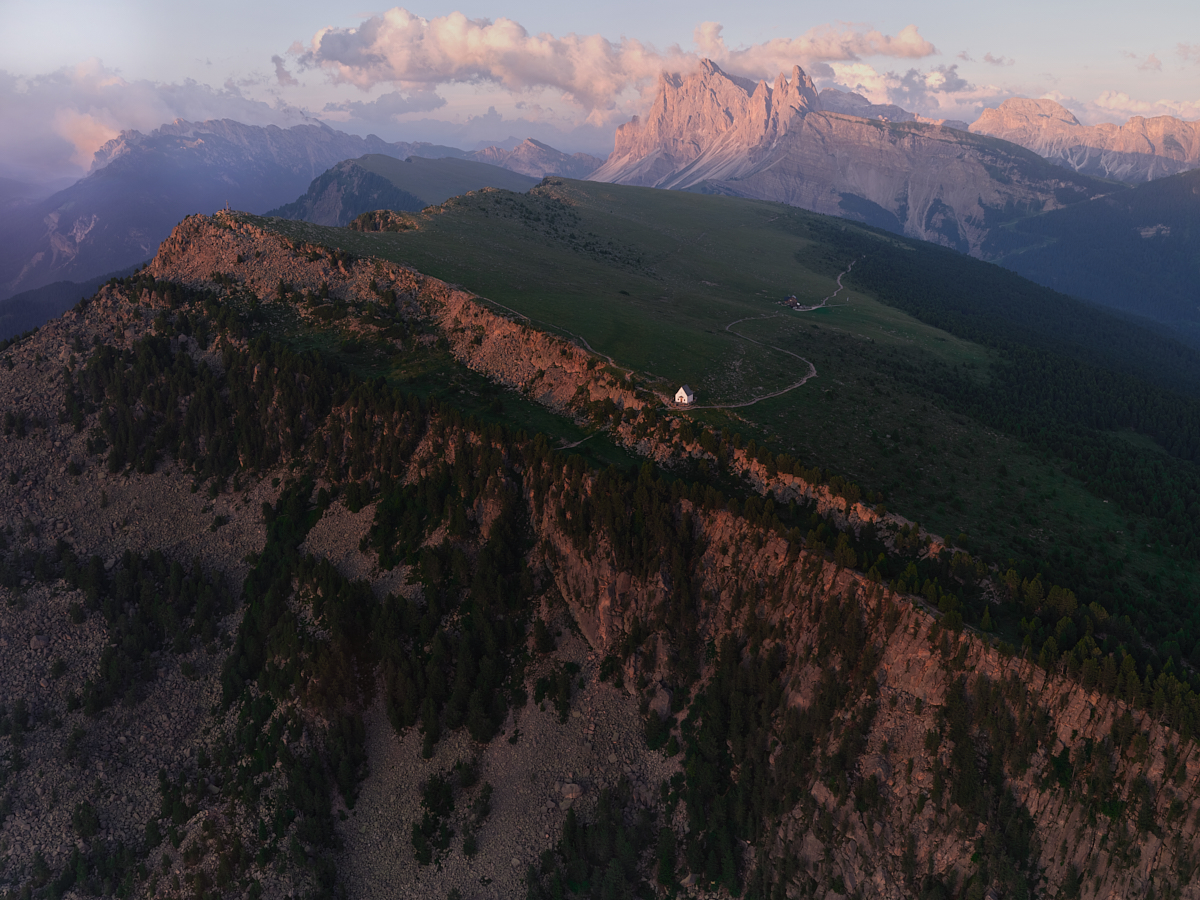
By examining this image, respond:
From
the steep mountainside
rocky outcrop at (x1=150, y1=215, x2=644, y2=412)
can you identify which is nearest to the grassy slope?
rocky outcrop at (x1=150, y1=215, x2=644, y2=412)

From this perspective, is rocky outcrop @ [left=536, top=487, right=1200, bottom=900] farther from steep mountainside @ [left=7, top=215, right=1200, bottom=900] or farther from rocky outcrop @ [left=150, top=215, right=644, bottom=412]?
rocky outcrop @ [left=150, top=215, right=644, bottom=412]

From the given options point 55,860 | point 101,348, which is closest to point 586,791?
point 55,860

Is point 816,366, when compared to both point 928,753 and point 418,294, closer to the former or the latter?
point 928,753

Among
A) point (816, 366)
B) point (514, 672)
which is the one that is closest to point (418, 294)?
point (816, 366)

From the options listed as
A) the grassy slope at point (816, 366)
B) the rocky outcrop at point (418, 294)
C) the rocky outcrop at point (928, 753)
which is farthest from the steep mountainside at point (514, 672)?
the grassy slope at point (816, 366)

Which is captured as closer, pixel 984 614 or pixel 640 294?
pixel 984 614

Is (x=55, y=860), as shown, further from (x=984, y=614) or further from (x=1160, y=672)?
(x=1160, y=672)

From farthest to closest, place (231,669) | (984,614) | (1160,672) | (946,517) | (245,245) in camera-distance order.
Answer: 1. (245,245)
2. (231,669)
3. (946,517)
4. (984,614)
5. (1160,672)
